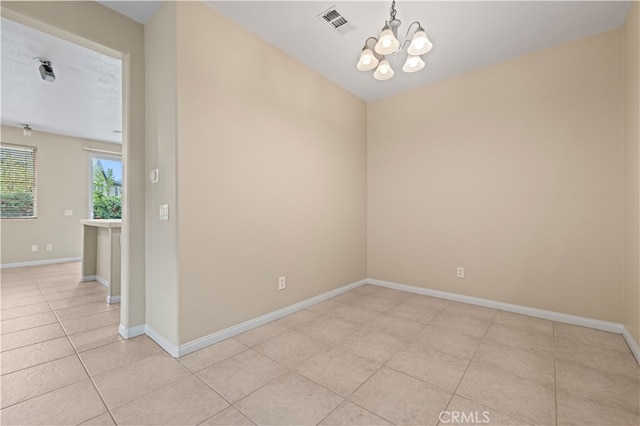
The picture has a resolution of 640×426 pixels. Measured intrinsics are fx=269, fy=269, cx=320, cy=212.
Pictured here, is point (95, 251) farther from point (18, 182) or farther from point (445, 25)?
point (445, 25)

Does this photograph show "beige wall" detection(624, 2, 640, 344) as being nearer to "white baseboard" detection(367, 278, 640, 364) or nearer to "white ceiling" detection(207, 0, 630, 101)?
"white baseboard" detection(367, 278, 640, 364)

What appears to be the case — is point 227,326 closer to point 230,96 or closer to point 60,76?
point 230,96

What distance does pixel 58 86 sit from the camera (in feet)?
12.3

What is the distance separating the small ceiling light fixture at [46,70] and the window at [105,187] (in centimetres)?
377

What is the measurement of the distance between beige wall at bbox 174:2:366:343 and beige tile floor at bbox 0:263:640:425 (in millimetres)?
458

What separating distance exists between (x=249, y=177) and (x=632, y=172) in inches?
132

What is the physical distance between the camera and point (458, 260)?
3.45 metres

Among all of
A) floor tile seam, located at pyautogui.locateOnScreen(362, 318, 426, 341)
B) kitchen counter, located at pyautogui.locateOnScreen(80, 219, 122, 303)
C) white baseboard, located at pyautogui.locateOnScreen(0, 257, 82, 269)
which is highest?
kitchen counter, located at pyautogui.locateOnScreen(80, 219, 122, 303)

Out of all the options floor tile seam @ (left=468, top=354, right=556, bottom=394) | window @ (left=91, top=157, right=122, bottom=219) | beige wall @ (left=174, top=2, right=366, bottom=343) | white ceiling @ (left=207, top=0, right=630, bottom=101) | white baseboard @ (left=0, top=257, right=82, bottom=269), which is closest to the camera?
floor tile seam @ (left=468, top=354, right=556, bottom=394)

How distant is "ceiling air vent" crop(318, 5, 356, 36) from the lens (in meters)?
2.39

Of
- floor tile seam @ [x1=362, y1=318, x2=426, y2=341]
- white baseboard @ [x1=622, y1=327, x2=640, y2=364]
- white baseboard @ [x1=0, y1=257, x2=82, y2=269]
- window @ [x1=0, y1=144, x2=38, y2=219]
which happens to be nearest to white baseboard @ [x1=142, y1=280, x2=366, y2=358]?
floor tile seam @ [x1=362, y1=318, x2=426, y2=341]

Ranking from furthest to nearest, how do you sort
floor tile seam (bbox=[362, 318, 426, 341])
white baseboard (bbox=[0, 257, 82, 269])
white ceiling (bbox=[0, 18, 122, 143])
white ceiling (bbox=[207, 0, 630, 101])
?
white baseboard (bbox=[0, 257, 82, 269]), white ceiling (bbox=[0, 18, 122, 143]), floor tile seam (bbox=[362, 318, 426, 341]), white ceiling (bbox=[207, 0, 630, 101])

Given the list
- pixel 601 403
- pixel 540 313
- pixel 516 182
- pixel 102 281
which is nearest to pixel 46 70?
pixel 102 281

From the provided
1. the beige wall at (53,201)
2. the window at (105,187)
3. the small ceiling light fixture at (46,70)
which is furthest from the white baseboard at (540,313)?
the beige wall at (53,201)
